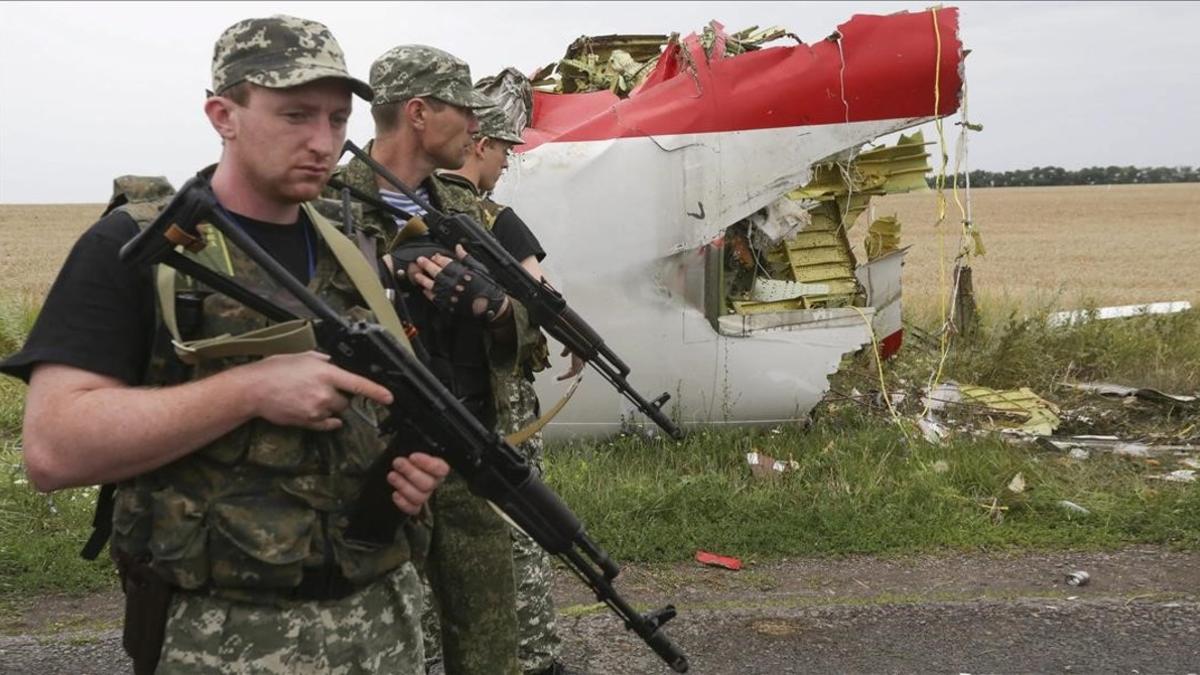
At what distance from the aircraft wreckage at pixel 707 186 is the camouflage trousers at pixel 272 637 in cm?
428

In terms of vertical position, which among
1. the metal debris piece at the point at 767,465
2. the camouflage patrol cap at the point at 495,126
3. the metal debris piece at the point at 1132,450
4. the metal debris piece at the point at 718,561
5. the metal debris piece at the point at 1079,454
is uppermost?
the camouflage patrol cap at the point at 495,126

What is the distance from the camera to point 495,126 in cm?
406

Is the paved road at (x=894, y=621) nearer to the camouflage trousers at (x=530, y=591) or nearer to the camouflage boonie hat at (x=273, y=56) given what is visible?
the camouflage trousers at (x=530, y=591)

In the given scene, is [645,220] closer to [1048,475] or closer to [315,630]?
[1048,475]

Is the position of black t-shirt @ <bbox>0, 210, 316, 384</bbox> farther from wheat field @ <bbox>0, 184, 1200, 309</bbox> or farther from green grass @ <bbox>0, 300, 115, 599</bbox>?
wheat field @ <bbox>0, 184, 1200, 309</bbox>

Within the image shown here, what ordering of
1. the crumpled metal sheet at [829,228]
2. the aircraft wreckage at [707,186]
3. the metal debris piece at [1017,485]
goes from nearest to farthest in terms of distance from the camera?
1. the metal debris piece at [1017,485]
2. the aircraft wreckage at [707,186]
3. the crumpled metal sheet at [829,228]

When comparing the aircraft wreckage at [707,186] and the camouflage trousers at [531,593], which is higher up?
the aircraft wreckage at [707,186]

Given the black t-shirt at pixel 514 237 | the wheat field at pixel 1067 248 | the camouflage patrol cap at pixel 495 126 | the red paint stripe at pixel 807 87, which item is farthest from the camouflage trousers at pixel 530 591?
the wheat field at pixel 1067 248

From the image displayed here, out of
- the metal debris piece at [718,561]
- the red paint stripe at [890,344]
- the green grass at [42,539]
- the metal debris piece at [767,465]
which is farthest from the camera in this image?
the red paint stripe at [890,344]

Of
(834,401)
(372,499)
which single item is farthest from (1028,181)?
(372,499)

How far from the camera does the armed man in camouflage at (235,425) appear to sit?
1810mm

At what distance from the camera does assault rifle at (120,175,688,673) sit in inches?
70.2

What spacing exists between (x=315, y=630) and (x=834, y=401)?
5843mm

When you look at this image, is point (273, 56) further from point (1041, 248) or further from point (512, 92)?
point (1041, 248)
